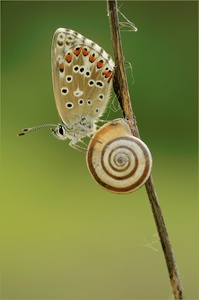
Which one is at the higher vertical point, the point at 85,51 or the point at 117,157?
the point at 85,51

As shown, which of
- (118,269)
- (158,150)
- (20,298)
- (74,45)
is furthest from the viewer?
(158,150)

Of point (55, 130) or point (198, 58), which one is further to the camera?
point (198, 58)

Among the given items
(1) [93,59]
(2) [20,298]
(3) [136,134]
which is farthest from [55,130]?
(2) [20,298]

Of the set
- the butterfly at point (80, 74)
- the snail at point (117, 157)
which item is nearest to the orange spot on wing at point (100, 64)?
the butterfly at point (80, 74)

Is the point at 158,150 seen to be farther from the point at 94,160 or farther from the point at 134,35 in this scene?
the point at 94,160

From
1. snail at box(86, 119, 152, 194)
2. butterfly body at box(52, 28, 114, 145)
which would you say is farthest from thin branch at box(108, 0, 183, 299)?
butterfly body at box(52, 28, 114, 145)

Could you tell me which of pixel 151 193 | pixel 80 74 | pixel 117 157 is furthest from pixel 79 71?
pixel 151 193

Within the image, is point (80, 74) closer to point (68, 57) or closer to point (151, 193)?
point (68, 57)

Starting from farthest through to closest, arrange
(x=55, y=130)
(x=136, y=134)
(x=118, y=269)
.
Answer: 1. (x=118, y=269)
2. (x=55, y=130)
3. (x=136, y=134)
